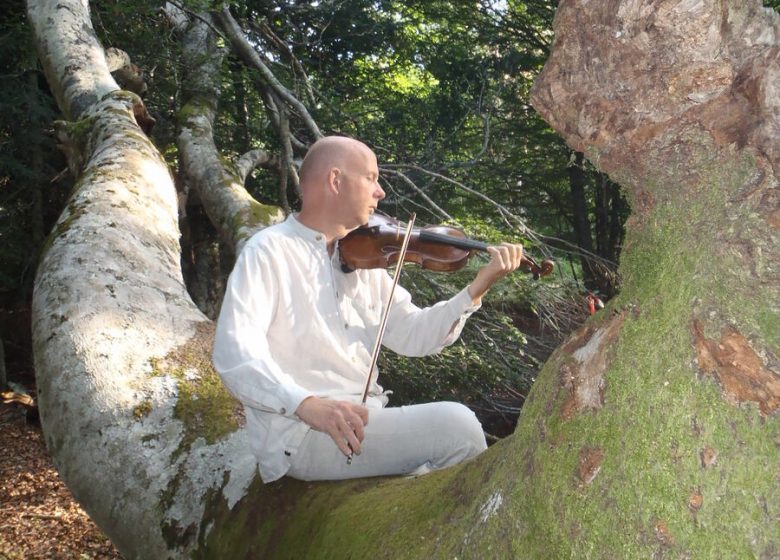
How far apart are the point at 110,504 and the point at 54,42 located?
416 centimetres

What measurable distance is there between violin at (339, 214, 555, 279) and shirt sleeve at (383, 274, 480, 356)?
0.15 meters

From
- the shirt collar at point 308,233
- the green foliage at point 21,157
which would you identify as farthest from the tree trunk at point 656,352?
the green foliage at point 21,157

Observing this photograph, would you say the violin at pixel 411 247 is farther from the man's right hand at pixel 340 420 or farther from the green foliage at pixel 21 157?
the green foliage at pixel 21 157

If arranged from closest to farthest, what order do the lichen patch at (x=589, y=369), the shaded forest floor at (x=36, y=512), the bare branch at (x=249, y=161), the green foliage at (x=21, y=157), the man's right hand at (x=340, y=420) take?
the lichen patch at (x=589, y=369)
the man's right hand at (x=340, y=420)
the shaded forest floor at (x=36, y=512)
the bare branch at (x=249, y=161)
the green foliage at (x=21, y=157)

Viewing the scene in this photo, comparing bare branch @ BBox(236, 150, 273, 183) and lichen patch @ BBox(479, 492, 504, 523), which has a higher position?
lichen patch @ BBox(479, 492, 504, 523)

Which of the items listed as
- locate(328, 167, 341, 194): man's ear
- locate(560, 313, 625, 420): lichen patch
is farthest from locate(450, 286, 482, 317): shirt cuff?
locate(560, 313, 625, 420): lichen patch

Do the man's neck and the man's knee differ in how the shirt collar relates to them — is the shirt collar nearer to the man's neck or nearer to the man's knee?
the man's neck

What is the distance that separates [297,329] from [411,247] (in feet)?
2.78

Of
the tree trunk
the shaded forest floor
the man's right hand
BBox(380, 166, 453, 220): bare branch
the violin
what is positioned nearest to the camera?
the tree trunk

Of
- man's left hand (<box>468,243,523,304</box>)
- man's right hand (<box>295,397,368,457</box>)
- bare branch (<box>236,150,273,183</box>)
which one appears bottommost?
bare branch (<box>236,150,273,183</box>)

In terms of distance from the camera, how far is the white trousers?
2049 mm

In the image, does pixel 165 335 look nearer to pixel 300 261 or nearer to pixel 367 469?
pixel 300 261

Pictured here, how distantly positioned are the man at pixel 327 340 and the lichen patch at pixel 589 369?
665 mm

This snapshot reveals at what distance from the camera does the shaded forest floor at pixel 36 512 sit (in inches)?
186
